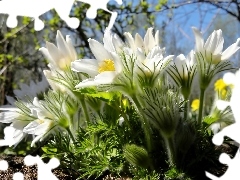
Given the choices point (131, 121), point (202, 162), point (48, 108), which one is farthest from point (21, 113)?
point (202, 162)

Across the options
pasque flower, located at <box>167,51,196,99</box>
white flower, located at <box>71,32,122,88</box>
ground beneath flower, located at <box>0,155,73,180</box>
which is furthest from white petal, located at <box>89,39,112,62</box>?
ground beneath flower, located at <box>0,155,73,180</box>

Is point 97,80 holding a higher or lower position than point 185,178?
higher

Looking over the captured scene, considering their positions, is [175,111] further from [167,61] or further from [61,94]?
[61,94]

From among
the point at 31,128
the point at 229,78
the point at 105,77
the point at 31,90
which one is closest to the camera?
the point at 229,78

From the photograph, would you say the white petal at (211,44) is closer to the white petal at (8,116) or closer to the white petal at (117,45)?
the white petal at (117,45)

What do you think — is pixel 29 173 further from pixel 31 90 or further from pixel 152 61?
pixel 152 61

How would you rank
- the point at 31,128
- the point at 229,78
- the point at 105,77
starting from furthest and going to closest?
the point at 31,128 < the point at 105,77 < the point at 229,78

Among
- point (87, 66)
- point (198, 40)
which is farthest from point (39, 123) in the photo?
point (198, 40)

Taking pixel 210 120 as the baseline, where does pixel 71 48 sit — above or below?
above
